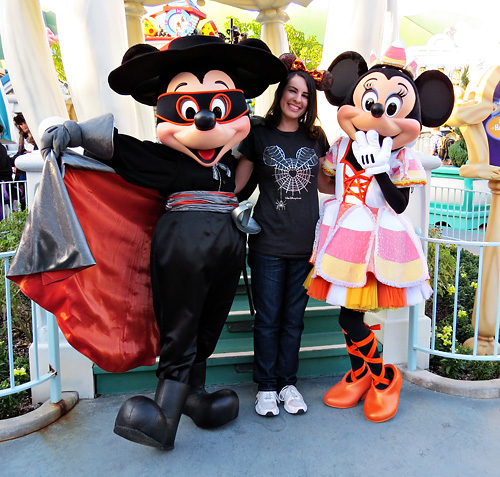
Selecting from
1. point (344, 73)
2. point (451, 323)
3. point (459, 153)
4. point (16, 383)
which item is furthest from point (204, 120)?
point (459, 153)

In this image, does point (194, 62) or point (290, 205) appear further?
point (290, 205)

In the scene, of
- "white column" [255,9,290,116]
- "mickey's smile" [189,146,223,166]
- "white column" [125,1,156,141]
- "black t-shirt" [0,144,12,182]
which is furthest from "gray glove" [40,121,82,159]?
"black t-shirt" [0,144,12,182]

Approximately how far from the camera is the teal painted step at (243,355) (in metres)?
2.69

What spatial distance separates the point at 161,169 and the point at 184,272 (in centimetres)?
48

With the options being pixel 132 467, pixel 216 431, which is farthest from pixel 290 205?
pixel 132 467

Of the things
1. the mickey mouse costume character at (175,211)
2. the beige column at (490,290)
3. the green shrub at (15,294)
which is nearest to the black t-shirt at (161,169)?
the mickey mouse costume character at (175,211)

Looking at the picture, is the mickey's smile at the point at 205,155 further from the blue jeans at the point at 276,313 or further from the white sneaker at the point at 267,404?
the white sneaker at the point at 267,404

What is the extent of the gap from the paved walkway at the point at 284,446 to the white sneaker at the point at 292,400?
1.6 inches

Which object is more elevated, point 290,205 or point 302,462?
point 290,205

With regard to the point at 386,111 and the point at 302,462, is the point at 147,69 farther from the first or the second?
the point at 302,462

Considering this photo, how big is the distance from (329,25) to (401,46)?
1021mm

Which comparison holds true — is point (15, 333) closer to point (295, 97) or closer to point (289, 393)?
point (289, 393)

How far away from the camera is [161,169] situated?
82.4 inches

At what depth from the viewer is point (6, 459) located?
6.98ft
